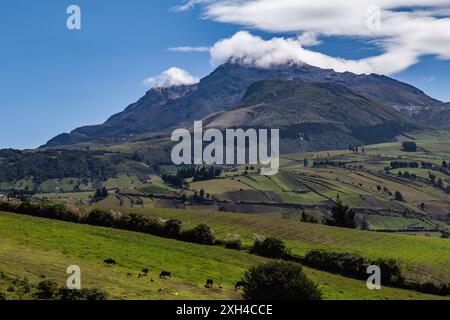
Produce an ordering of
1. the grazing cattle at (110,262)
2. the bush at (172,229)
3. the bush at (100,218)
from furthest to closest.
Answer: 1. the bush at (100,218)
2. the bush at (172,229)
3. the grazing cattle at (110,262)

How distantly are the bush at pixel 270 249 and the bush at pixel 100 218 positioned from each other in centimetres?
3032

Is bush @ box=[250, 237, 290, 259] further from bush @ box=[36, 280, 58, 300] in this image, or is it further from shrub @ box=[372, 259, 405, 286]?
bush @ box=[36, 280, 58, 300]

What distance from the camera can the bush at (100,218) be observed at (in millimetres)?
115812

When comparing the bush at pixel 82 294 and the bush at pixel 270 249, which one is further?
the bush at pixel 270 249

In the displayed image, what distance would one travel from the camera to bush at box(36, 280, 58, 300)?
181 feet

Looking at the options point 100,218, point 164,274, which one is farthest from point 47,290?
point 100,218

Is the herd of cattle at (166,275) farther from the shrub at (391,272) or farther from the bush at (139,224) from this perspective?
the bush at (139,224)

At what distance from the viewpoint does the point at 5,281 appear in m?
58.5

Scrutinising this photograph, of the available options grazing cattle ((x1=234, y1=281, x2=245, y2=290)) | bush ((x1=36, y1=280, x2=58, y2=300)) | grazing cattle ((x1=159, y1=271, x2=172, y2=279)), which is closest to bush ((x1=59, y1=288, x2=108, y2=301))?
bush ((x1=36, y1=280, x2=58, y2=300))

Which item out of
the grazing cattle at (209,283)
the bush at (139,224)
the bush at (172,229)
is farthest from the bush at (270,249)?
the grazing cattle at (209,283)

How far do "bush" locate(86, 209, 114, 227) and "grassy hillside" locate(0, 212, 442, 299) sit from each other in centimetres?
542

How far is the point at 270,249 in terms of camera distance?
344 feet

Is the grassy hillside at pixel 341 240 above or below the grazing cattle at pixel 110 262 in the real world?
below
